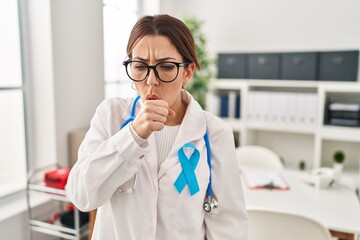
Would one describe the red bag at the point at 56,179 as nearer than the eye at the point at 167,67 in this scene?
No

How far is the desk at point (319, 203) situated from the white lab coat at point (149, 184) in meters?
0.62

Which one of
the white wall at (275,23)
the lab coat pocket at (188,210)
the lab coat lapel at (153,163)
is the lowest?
the lab coat pocket at (188,210)

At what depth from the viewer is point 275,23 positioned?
10.7ft

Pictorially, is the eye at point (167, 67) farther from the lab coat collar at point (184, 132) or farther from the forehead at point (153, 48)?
the lab coat collar at point (184, 132)

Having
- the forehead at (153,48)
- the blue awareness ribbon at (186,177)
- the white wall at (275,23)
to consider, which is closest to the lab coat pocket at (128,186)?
the blue awareness ribbon at (186,177)

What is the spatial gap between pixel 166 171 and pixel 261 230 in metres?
0.83

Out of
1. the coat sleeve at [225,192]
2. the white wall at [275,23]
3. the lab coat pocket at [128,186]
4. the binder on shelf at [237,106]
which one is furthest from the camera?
the binder on shelf at [237,106]

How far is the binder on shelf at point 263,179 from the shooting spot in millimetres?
2061

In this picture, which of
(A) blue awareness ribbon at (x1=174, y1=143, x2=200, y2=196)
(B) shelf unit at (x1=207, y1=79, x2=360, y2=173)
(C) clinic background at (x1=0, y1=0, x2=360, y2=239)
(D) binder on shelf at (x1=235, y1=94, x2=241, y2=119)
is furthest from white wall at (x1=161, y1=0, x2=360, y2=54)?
(A) blue awareness ribbon at (x1=174, y1=143, x2=200, y2=196)

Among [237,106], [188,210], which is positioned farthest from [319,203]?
[237,106]

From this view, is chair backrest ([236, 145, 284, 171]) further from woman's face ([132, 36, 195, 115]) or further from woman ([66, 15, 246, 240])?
woman's face ([132, 36, 195, 115])

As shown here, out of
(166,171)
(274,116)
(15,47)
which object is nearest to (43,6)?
(15,47)

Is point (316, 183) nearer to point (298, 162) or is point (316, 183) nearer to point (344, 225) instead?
point (344, 225)

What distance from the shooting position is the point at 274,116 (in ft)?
10.1
